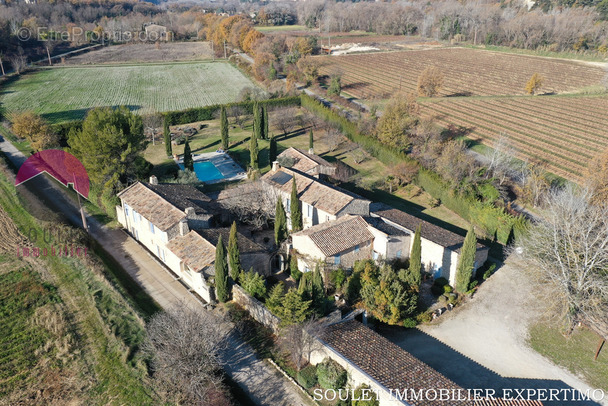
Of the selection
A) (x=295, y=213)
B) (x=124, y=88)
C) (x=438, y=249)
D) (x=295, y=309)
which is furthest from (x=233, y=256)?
(x=124, y=88)

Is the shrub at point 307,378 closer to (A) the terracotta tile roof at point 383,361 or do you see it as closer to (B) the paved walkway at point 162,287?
(B) the paved walkway at point 162,287

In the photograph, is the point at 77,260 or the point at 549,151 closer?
the point at 77,260

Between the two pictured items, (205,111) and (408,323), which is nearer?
(408,323)

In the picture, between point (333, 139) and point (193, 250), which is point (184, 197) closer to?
point (193, 250)

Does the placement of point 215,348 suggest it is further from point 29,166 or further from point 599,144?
point 599,144

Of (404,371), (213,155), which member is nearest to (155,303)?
(404,371)

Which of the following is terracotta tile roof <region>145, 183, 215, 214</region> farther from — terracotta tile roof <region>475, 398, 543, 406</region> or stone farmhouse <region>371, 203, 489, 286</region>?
terracotta tile roof <region>475, 398, 543, 406</region>

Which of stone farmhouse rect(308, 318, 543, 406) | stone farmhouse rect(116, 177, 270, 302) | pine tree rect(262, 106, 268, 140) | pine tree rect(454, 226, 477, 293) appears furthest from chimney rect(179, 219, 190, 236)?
pine tree rect(262, 106, 268, 140)
